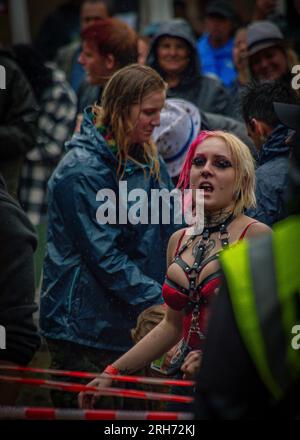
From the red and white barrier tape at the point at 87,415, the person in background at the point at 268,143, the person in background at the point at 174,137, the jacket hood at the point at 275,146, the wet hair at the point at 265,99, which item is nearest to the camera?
the red and white barrier tape at the point at 87,415

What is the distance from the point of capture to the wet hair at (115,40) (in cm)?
636

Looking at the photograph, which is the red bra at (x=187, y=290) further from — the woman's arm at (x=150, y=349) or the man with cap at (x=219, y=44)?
the man with cap at (x=219, y=44)

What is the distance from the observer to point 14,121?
7.46m

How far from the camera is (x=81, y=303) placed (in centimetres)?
536

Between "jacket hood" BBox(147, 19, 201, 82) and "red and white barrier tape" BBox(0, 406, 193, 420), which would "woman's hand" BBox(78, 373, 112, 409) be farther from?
"jacket hood" BBox(147, 19, 201, 82)

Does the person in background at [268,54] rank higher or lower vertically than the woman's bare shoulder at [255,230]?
higher

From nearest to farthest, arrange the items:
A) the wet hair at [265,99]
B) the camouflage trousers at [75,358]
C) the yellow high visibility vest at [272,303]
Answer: the yellow high visibility vest at [272,303]
the camouflage trousers at [75,358]
the wet hair at [265,99]

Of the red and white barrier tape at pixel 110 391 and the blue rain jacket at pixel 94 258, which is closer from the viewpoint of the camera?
the red and white barrier tape at pixel 110 391

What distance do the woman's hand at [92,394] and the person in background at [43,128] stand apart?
11.3ft

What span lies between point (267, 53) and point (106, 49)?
1.36 metres

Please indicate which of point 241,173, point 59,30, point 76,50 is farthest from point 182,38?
point 59,30

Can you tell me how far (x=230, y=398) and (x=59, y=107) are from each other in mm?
5900

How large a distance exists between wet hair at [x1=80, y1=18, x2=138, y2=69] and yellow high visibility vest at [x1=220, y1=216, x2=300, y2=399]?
403 centimetres

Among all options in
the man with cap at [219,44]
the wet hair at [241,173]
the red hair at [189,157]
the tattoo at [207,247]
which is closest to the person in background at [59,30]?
the man with cap at [219,44]
